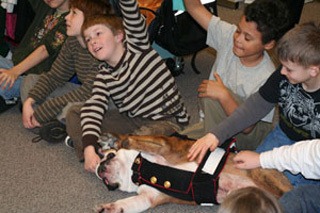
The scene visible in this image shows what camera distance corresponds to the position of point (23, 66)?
8.00 ft

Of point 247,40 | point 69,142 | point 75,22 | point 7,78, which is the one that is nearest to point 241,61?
point 247,40

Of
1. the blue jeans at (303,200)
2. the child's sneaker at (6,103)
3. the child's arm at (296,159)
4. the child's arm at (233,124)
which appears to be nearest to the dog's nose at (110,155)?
the child's arm at (233,124)

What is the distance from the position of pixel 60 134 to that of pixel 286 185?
112 cm

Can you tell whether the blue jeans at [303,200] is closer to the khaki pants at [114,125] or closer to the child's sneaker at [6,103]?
the khaki pants at [114,125]

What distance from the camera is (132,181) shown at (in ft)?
6.00

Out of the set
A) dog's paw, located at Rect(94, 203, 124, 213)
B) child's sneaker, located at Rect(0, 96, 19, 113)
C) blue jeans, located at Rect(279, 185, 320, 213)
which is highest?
blue jeans, located at Rect(279, 185, 320, 213)

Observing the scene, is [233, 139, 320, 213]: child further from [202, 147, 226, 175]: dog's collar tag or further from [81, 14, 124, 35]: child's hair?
[81, 14, 124, 35]: child's hair

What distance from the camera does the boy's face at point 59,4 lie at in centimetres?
229

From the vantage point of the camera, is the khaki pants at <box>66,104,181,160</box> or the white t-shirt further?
the khaki pants at <box>66,104,181,160</box>

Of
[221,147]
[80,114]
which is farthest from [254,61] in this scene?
[80,114]

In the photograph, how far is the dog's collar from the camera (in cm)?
168

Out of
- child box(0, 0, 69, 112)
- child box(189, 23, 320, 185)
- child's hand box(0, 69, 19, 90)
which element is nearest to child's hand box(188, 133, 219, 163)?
child box(189, 23, 320, 185)

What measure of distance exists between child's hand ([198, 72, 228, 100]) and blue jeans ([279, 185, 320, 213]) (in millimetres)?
550

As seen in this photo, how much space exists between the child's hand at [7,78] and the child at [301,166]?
1.50 meters
